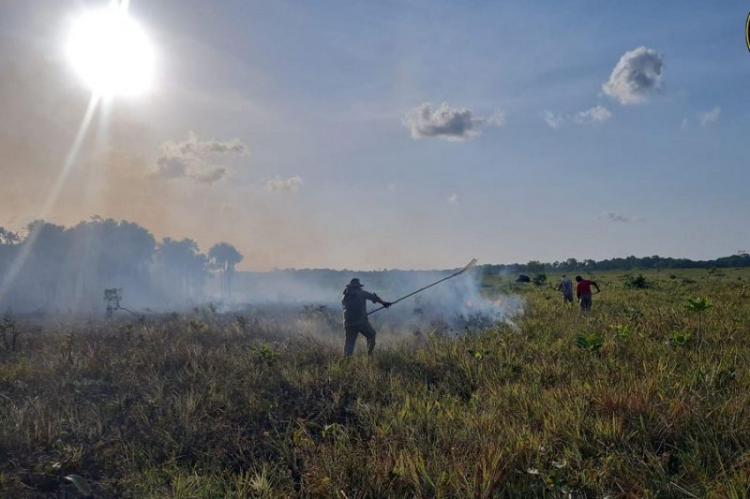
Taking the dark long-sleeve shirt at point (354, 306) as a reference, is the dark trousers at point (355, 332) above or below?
below

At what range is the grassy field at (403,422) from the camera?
4.02m

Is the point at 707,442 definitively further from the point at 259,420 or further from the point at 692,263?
the point at 692,263

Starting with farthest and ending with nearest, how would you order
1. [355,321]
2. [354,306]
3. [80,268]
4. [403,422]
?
[80,268] → [354,306] → [355,321] → [403,422]

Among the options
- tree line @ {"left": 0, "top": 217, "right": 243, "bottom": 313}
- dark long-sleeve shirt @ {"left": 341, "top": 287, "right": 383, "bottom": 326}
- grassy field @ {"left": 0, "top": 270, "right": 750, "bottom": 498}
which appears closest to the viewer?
grassy field @ {"left": 0, "top": 270, "right": 750, "bottom": 498}

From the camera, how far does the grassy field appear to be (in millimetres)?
4016

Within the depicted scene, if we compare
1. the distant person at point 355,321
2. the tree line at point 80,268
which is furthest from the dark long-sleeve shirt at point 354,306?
the tree line at point 80,268

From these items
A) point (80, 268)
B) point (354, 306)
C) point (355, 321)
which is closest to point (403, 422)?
point (355, 321)

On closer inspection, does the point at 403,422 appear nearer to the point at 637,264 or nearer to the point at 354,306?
the point at 354,306

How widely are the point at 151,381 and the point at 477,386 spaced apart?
17.7 feet

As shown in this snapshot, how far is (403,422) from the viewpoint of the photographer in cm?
530

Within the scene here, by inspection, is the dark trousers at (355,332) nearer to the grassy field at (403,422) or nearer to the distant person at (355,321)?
the distant person at (355,321)

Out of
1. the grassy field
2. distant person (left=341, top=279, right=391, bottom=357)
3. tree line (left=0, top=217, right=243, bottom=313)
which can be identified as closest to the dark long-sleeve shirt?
distant person (left=341, top=279, right=391, bottom=357)

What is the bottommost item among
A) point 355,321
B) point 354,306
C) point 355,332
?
point 355,332

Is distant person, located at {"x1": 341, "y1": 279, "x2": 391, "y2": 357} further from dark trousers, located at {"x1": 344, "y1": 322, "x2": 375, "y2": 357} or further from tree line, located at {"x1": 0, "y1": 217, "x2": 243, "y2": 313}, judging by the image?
tree line, located at {"x1": 0, "y1": 217, "x2": 243, "y2": 313}
